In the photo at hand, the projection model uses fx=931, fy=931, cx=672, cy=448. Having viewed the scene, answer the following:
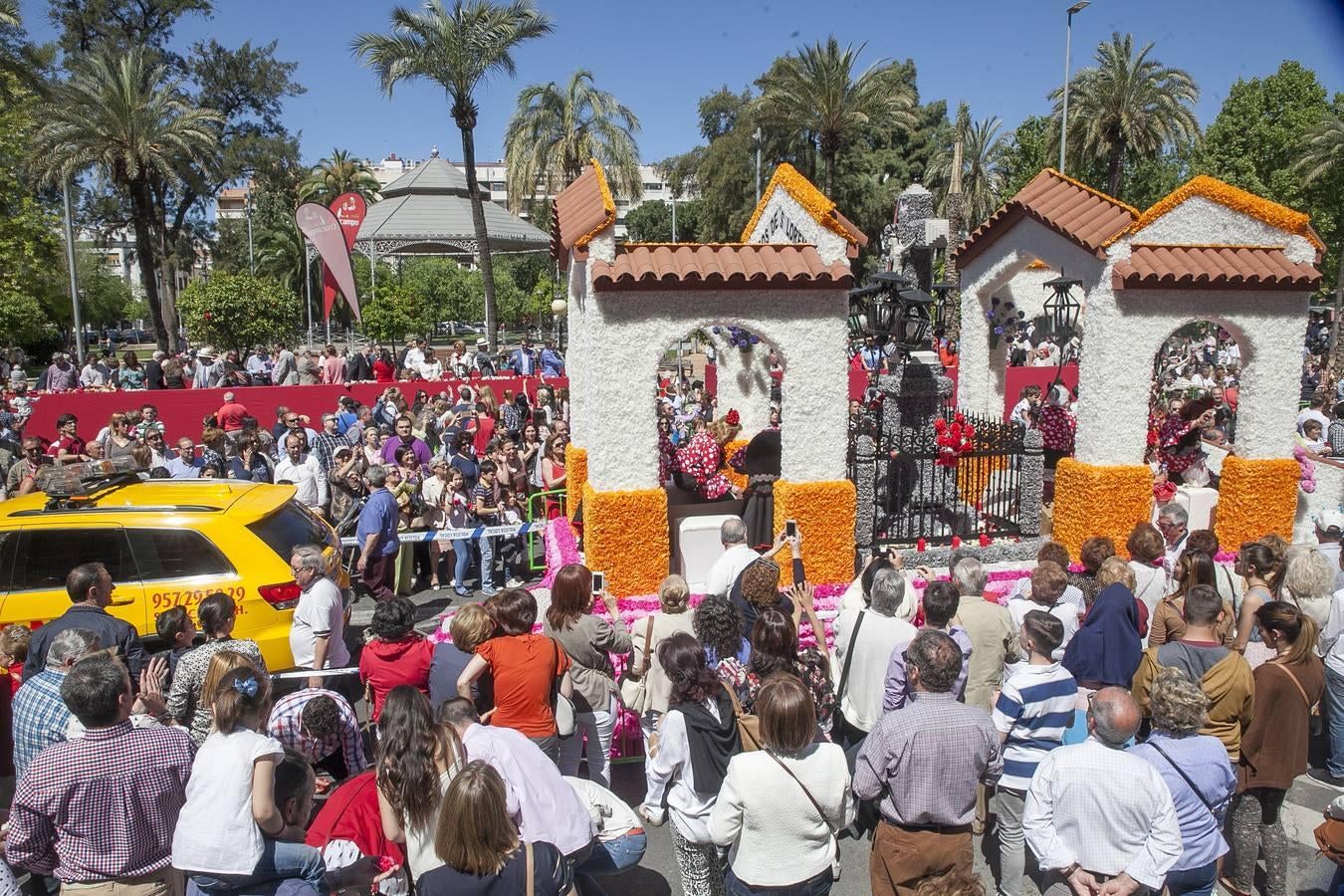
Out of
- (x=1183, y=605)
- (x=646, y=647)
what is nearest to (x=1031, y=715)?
(x=1183, y=605)

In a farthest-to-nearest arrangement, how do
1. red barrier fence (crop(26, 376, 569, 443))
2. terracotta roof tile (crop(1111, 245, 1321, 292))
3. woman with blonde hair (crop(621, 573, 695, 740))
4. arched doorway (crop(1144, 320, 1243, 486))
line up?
red barrier fence (crop(26, 376, 569, 443)) < arched doorway (crop(1144, 320, 1243, 486)) < terracotta roof tile (crop(1111, 245, 1321, 292)) < woman with blonde hair (crop(621, 573, 695, 740))

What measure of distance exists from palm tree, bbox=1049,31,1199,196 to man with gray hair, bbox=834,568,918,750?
106 ft

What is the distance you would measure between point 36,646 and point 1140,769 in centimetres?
549

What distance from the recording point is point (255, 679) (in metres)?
3.89

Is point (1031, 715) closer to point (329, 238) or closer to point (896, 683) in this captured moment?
point (896, 683)

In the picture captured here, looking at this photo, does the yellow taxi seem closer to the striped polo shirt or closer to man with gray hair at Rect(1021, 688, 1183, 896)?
the striped polo shirt

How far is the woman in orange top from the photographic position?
4.74 m

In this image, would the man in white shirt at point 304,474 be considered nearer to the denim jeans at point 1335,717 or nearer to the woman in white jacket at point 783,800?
the woman in white jacket at point 783,800

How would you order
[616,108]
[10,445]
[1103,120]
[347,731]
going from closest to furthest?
1. [347,731]
2. [10,445]
3. [616,108]
4. [1103,120]

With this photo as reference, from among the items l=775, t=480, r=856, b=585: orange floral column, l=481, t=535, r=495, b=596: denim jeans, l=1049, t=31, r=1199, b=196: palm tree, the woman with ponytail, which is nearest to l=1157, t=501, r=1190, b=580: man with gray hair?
the woman with ponytail

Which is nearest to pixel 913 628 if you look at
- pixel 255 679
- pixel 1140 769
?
pixel 1140 769

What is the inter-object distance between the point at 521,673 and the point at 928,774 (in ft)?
6.75

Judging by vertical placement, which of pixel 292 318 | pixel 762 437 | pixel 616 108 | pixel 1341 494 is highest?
pixel 616 108

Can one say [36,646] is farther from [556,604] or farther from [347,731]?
[556,604]
